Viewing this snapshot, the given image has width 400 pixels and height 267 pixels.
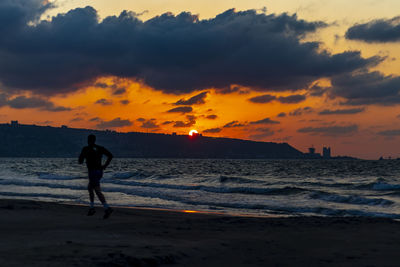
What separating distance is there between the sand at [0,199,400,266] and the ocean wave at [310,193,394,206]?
31.0 ft

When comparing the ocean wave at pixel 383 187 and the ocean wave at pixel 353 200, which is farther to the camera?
the ocean wave at pixel 383 187

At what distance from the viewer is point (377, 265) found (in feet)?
22.0

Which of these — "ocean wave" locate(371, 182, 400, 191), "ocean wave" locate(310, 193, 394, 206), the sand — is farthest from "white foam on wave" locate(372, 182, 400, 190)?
the sand

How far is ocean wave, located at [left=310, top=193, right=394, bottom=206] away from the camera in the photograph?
20.7m

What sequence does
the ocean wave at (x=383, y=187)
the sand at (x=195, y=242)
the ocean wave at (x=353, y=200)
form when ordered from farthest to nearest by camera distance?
the ocean wave at (x=383, y=187) < the ocean wave at (x=353, y=200) < the sand at (x=195, y=242)

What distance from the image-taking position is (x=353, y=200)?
22062mm

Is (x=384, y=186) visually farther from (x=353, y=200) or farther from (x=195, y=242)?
(x=195, y=242)

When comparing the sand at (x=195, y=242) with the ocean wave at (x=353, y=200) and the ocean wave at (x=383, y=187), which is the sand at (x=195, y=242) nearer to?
the ocean wave at (x=353, y=200)

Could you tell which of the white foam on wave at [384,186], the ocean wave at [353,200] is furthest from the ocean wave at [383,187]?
the ocean wave at [353,200]

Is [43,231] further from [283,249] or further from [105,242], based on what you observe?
[283,249]

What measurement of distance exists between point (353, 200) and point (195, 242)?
15.9 m

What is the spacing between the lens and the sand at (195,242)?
259 inches

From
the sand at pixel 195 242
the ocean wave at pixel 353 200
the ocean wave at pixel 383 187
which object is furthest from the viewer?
the ocean wave at pixel 383 187

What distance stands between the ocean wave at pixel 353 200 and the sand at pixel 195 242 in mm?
9464
